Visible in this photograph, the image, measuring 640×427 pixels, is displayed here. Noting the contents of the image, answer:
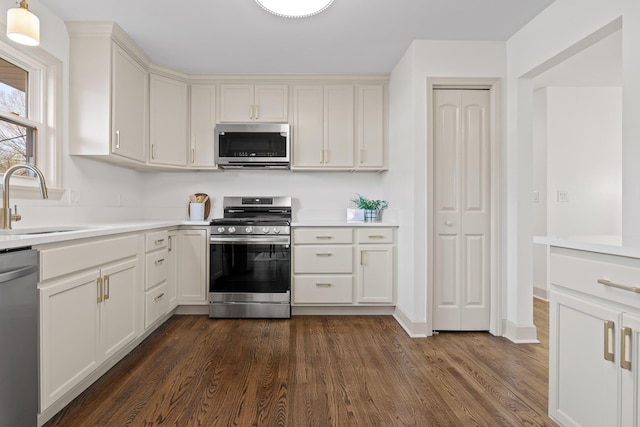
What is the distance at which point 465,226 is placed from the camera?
285 cm

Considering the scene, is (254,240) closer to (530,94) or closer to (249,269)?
(249,269)

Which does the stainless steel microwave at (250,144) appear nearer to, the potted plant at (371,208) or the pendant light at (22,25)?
the potted plant at (371,208)

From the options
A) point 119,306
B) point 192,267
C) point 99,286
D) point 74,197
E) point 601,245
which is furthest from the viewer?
point 192,267

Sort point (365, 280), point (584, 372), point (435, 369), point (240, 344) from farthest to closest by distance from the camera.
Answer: point (365, 280)
point (240, 344)
point (435, 369)
point (584, 372)

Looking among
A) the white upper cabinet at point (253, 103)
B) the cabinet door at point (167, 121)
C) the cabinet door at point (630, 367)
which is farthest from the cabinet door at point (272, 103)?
the cabinet door at point (630, 367)

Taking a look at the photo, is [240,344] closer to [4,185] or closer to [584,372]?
[4,185]

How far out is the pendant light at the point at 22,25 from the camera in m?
1.64

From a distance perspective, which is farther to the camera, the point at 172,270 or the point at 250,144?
the point at 250,144

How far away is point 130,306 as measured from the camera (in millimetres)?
2303

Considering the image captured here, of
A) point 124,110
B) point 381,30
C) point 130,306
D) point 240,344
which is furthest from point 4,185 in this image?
→ point 381,30

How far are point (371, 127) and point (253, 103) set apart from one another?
123 cm

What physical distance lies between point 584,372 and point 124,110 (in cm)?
337

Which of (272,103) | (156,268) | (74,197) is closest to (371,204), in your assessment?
(272,103)

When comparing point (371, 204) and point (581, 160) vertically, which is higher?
point (581, 160)
